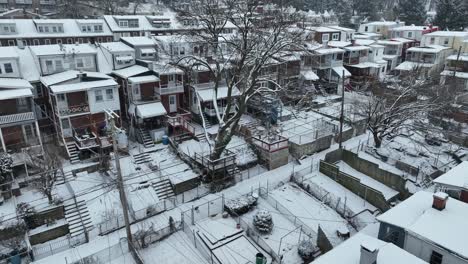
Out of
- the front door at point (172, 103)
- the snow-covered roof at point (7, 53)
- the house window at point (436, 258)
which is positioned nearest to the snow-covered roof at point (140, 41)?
the front door at point (172, 103)

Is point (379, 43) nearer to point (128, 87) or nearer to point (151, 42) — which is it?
point (151, 42)

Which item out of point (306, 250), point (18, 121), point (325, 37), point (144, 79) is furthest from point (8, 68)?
point (325, 37)

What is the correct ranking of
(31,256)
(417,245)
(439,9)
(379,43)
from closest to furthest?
(417,245) → (31,256) → (379,43) → (439,9)

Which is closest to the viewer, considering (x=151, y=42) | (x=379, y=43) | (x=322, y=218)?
(x=322, y=218)

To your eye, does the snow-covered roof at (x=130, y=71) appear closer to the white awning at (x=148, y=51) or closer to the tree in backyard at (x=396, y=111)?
the white awning at (x=148, y=51)

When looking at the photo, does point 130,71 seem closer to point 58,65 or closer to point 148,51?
point 148,51

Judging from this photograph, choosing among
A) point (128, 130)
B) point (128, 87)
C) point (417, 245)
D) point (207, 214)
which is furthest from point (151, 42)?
point (417, 245)
